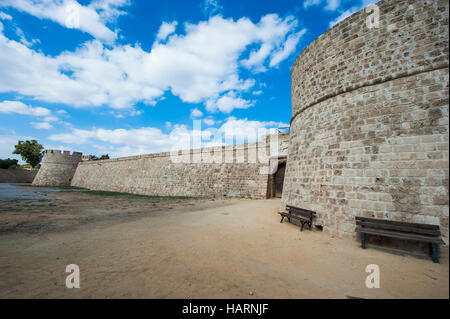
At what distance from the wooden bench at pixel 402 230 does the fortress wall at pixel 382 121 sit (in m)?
0.27

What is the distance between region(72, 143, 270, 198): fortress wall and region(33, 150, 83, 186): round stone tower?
1028 centimetres

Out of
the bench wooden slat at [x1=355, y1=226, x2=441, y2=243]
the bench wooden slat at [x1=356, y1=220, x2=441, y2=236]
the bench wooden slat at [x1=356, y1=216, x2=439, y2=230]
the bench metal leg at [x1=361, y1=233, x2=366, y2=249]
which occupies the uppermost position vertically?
the bench wooden slat at [x1=356, y1=216, x2=439, y2=230]

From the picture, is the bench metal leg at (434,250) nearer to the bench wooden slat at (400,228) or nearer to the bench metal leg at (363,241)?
the bench wooden slat at (400,228)

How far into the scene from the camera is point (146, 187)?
2075 centimetres

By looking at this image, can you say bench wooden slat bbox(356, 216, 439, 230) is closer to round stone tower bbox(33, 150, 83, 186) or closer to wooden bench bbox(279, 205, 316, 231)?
wooden bench bbox(279, 205, 316, 231)

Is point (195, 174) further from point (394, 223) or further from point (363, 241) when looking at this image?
point (394, 223)

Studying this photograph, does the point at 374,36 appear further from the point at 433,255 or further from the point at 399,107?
the point at 433,255

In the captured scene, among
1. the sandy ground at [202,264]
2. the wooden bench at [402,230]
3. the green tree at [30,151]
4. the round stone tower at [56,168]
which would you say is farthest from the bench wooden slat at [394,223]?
the green tree at [30,151]

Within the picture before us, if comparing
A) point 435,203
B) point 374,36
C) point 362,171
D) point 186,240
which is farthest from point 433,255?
point 374,36

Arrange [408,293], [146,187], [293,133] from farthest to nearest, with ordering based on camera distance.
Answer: [146,187], [293,133], [408,293]

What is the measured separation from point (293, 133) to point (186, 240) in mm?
6159

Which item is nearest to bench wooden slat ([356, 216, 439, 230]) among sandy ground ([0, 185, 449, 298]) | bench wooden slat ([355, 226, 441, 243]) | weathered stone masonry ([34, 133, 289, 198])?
bench wooden slat ([355, 226, 441, 243])

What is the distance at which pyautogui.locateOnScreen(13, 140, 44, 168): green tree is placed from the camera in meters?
40.7

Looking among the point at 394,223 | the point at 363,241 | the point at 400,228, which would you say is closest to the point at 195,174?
the point at 363,241
